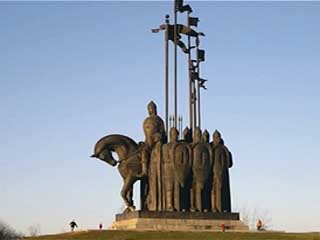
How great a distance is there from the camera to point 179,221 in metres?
35.1

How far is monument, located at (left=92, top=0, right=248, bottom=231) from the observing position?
3531 cm

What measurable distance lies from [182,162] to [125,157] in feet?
10.2

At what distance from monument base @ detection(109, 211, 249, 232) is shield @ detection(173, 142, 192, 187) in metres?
1.81

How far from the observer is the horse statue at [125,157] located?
3634cm

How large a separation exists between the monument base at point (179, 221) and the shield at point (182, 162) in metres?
1.81

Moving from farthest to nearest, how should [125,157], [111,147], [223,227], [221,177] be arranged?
[111,147]
[125,157]
[221,177]
[223,227]

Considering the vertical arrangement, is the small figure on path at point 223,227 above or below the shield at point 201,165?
below

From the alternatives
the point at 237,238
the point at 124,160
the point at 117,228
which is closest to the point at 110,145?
the point at 124,160

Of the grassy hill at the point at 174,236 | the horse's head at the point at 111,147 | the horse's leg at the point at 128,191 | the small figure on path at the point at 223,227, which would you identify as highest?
the horse's head at the point at 111,147

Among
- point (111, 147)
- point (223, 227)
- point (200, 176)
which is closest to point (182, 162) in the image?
point (200, 176)

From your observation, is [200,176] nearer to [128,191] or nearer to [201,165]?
[201,165]

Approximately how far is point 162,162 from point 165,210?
2471mm

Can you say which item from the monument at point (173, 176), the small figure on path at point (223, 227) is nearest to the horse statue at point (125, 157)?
the monument at point (173, 176)

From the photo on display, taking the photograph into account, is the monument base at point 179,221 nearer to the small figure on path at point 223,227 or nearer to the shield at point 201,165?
the small figure on path at point 223,227
